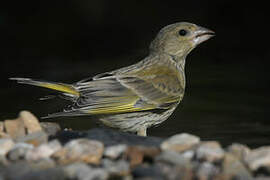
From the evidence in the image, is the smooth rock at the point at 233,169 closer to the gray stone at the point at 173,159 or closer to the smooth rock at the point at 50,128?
the gray stone at the point at 173,159

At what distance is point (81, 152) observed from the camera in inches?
151

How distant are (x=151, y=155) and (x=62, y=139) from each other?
3.13ft

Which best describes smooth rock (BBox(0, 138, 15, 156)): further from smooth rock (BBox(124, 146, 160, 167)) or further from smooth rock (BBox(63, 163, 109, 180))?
smooth rock (BBox(124, 146, 160, 167))

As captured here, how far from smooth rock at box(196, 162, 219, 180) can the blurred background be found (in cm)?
218

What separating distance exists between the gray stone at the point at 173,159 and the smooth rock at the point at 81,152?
41 cm

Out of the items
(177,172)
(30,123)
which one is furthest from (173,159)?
(30,123)

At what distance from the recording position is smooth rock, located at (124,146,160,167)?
376 centimetres

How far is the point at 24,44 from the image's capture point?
10.8m

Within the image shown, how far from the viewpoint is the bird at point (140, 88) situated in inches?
223

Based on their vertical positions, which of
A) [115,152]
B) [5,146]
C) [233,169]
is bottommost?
[233,169]

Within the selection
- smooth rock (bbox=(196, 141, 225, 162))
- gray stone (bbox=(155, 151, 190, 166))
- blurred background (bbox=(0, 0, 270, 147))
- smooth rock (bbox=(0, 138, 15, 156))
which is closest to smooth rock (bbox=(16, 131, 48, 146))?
smooth rock (bbox=(0, 138, 15, 156))

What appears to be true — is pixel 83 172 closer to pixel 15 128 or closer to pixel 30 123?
pixel 30 123

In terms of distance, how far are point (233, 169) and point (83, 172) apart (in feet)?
2.89

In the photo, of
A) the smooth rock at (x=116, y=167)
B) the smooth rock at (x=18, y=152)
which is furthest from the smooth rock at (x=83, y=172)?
the smooth rock at (x=18, y=152)
